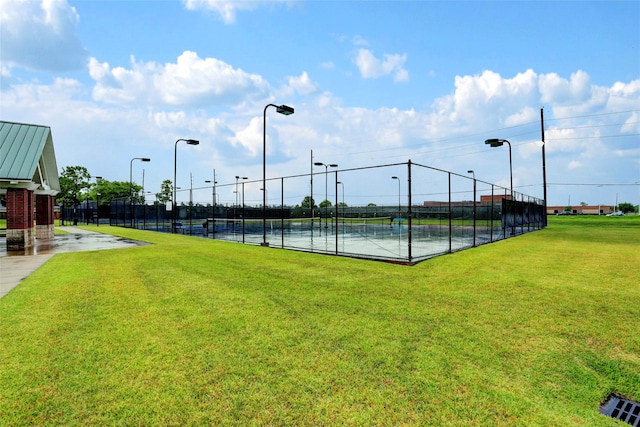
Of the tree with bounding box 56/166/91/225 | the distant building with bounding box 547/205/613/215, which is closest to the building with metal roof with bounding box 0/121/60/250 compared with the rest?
the tree with bounding box 56/166/91/225

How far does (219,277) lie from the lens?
314 inches

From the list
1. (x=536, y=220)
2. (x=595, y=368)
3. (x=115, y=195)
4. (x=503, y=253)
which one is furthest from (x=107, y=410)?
(x=115, y=195)

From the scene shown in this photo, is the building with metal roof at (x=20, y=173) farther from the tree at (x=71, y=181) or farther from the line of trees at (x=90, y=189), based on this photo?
the tree at (x=71, y=181)

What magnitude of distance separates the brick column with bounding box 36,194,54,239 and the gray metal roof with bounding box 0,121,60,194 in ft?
4.62

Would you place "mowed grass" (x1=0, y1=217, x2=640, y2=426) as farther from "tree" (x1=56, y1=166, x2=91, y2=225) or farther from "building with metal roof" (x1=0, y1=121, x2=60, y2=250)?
"tree" (x1=56, y1=166, x2=91, y2=225)

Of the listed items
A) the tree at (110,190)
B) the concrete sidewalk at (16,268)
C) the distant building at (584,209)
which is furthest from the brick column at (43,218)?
Result: the distant building at (584,209)

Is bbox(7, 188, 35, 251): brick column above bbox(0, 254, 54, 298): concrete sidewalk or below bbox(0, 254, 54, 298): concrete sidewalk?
above

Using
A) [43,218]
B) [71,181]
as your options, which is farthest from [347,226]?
[71,181]

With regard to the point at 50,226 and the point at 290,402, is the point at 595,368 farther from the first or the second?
the point at 50,226

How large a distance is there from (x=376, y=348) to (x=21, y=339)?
15.0 ft

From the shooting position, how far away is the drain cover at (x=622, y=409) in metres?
2.75

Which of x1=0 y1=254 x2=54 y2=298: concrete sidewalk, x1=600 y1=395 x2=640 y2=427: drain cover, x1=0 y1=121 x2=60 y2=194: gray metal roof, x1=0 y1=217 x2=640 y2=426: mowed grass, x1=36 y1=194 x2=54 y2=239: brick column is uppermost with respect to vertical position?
x1=0 y1=121 x2=60 y2=194: gray metal roof

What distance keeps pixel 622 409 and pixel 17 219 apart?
64.0 feet

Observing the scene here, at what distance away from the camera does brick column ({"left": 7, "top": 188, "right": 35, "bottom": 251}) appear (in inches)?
542
